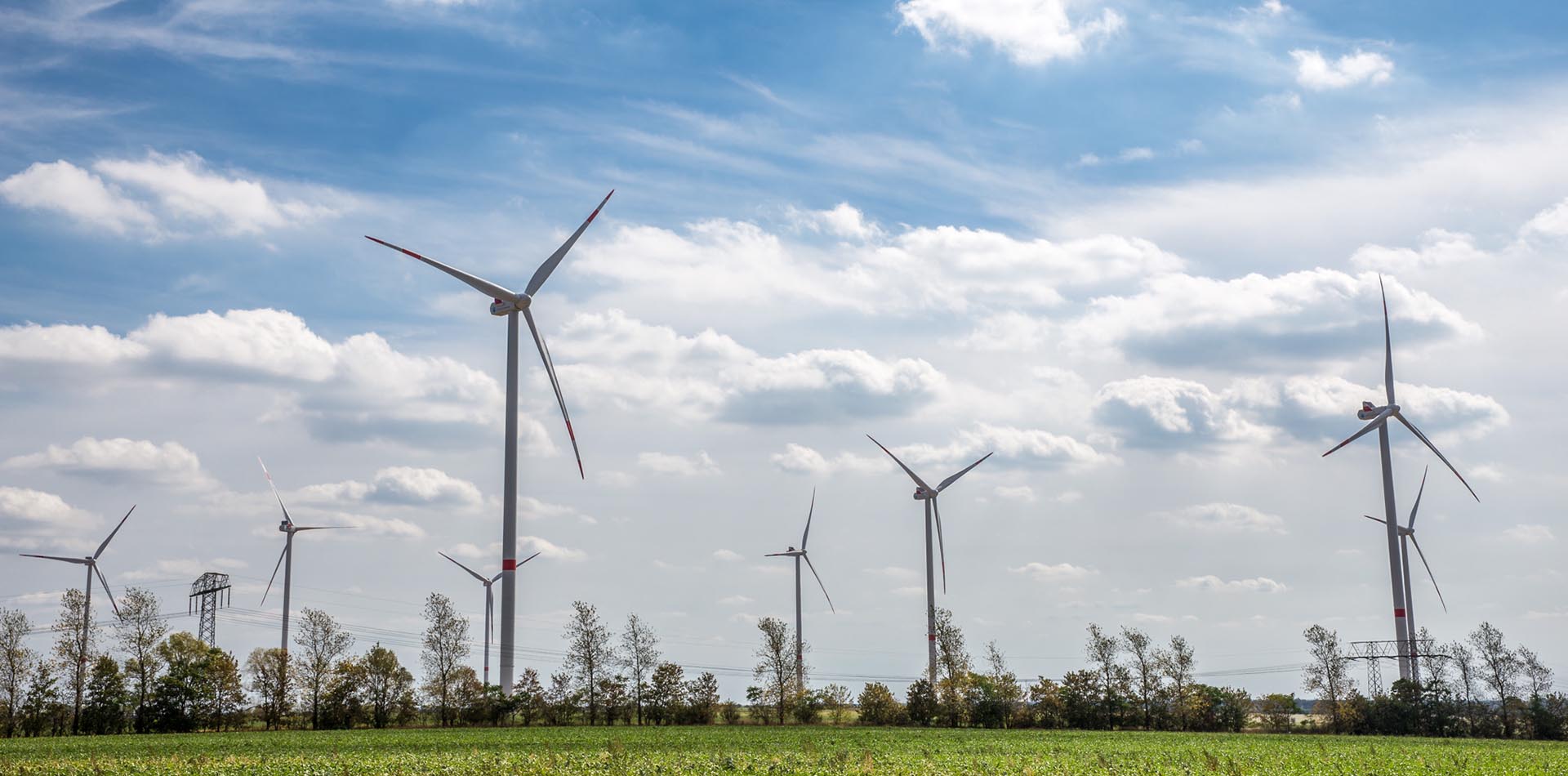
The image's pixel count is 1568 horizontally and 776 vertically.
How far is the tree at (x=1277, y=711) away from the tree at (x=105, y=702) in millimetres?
101525

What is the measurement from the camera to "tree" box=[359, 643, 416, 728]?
111 m

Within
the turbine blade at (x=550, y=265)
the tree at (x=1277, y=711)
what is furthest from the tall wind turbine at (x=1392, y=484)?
the turbine blade at (x=550, y=265)

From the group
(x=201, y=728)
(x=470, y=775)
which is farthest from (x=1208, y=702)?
(x=201, y=728)

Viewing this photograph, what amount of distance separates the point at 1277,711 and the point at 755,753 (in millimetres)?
68337

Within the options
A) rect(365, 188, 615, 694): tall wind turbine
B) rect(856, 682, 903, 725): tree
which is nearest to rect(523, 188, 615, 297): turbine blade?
rect(365, 188, 615, 694): tall wind turbine

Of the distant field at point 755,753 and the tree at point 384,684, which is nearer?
the distant field at point 755,753

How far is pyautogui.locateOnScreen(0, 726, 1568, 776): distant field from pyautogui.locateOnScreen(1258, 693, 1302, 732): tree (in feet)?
55.0

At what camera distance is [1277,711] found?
4117 inches

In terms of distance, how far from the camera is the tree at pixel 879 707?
371 ft

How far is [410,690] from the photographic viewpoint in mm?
112562

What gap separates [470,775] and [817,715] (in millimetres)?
75876

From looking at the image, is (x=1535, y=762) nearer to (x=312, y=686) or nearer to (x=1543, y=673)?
(x=1543, y=673)

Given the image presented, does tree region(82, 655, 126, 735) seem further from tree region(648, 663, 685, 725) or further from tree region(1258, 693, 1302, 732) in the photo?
tree region(1258, 693, 1302, 732)

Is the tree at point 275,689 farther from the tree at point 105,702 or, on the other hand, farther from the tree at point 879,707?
the tree at point 879,707
